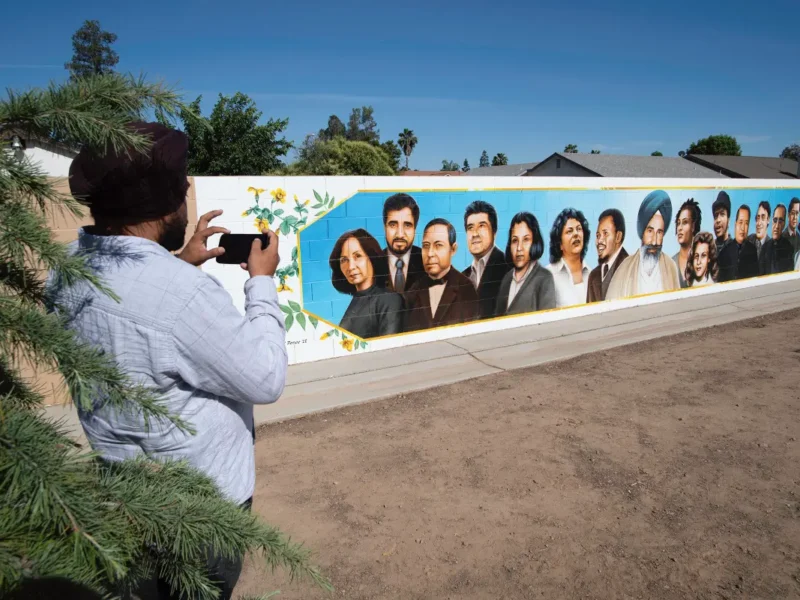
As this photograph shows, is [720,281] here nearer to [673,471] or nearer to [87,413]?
[673,471]

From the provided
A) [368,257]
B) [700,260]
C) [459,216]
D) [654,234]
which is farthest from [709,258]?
[368,257]

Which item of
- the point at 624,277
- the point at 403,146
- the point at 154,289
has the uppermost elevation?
the point at 403,146

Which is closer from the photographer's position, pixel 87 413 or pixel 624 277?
pixel 87 413

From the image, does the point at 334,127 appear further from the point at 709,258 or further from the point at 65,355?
the point at 65,355

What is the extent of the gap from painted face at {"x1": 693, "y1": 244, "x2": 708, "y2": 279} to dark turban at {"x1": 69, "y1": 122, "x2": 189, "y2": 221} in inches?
443

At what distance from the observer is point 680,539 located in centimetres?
356

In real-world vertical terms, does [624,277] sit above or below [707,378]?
above

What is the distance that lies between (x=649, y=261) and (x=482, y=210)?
382 cm

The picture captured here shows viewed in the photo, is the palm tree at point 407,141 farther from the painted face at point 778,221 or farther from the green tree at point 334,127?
the painted face at point 778,221

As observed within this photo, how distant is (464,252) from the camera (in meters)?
8.11

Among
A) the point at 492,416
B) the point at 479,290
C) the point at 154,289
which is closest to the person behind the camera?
the point at 154,289

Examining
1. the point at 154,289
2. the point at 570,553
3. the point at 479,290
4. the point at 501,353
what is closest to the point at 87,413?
the point at 154,289

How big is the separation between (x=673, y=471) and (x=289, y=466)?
2839 mm

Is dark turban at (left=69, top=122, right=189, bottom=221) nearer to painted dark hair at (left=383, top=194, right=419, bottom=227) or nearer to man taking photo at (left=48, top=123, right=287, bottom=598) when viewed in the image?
man taking photo at (left=48, top=123, right=287, bottom=598)
